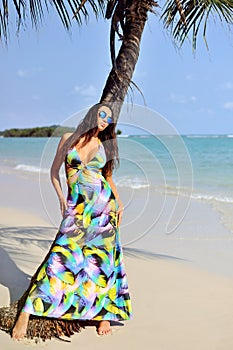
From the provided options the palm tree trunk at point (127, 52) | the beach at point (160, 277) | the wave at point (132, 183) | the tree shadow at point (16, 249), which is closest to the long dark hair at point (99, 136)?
the palm tree trunk at point (127, 52)

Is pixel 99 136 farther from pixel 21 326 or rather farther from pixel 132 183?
pixel 132 183

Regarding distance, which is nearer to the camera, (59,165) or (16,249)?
(59,165)

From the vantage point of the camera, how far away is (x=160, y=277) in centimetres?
494

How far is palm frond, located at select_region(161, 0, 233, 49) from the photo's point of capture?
4648 mm

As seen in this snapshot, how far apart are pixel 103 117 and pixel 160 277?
2.02 metres

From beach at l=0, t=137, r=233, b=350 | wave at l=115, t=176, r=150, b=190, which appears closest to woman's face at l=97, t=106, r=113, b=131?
beach at l=0, t=137, r=233, b=350

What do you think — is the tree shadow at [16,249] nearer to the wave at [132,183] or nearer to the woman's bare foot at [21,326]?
the woman's bare foot at [21,326]

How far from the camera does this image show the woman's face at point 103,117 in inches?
136

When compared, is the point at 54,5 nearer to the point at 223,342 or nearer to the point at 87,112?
the point at 87,112

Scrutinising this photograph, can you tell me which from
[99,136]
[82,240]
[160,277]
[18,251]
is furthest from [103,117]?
[18,251]

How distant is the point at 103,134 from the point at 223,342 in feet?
5.05

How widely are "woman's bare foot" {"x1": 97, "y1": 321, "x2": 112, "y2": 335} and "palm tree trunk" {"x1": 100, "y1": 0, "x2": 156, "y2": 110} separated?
1442mm

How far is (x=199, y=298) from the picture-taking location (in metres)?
4.39

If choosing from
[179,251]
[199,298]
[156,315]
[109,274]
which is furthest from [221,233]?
[109,274]
